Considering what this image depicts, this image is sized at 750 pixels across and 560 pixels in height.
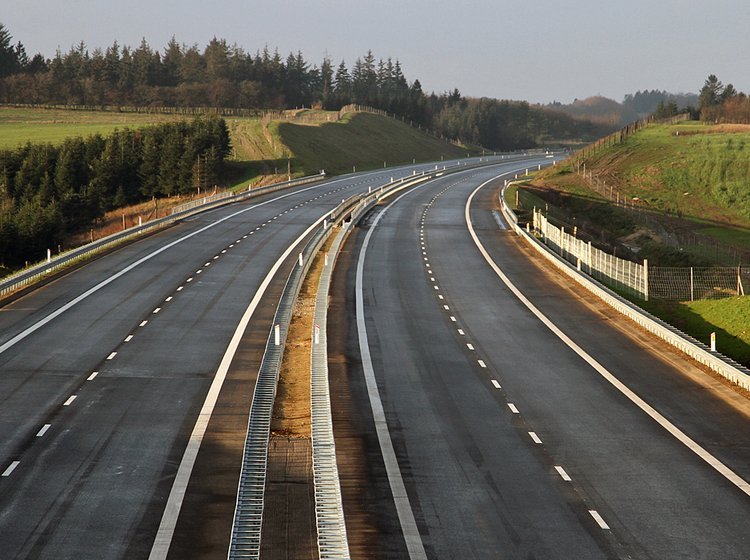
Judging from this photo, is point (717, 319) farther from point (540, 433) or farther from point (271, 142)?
point (271, 142)

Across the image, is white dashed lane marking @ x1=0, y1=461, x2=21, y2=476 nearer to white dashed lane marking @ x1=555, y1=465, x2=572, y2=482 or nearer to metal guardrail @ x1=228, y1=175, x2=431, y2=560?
metal guardrail @ x1=228, y1=175, x2=431, y2=560

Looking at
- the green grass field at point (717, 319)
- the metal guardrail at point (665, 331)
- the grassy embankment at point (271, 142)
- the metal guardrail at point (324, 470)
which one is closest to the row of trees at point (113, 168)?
the grassy embankment at point (271, 142)

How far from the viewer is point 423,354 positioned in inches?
1217

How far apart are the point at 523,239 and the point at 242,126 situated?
84782mm

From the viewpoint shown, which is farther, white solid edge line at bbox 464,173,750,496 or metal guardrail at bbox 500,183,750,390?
metal guardrail at bbox 500,183,750,390

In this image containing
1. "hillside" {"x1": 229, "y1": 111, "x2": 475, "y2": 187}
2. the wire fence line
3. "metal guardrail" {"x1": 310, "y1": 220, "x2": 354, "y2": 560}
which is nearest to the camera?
"metal guardrail" {"x1": 310, "y1": 220, "x2": 354, "y2": 560}

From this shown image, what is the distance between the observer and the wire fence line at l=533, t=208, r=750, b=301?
40.2m

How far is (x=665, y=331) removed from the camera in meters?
32.4

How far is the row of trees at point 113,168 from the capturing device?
4006 inches

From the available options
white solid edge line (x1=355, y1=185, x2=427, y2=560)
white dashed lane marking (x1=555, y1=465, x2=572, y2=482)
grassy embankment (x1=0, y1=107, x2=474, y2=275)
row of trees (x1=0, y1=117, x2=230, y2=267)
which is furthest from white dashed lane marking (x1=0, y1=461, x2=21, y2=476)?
row of trees (x1=0, y1=117, x2=230, y2=267)

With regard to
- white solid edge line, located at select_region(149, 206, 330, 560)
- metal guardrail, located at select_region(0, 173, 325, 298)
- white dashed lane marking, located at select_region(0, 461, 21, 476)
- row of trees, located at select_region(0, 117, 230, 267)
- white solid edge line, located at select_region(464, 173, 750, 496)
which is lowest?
white solid edge line, located at select_region(464, 173, 750, 496)

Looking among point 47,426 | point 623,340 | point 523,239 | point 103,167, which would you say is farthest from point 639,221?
point 47,426

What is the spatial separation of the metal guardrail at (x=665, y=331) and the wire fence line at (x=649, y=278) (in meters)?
1.10

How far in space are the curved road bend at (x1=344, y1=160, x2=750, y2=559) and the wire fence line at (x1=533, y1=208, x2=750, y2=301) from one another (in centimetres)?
261
